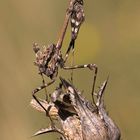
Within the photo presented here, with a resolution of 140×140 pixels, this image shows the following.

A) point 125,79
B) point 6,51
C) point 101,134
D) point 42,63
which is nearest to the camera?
point 101,134

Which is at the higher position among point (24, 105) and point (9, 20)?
point (9, 20)

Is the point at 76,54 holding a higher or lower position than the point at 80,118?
higher

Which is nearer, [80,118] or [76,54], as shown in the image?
[80,118]

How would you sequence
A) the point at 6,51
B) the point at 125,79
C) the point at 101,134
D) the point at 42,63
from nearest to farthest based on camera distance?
the point at 101,134 → the point at 42,63 → the point at 125,79 → the point at 6,51

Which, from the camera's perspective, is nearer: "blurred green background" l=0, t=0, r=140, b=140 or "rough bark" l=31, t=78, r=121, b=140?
"rough bark" l=31, t=78, r=121, b=140

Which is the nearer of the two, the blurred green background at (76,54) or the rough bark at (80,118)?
the rough bark at (80,118)

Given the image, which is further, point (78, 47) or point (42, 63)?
point (78, 47)

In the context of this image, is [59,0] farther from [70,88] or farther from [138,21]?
[70,88]

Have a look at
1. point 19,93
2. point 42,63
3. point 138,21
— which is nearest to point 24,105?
point 19,93
